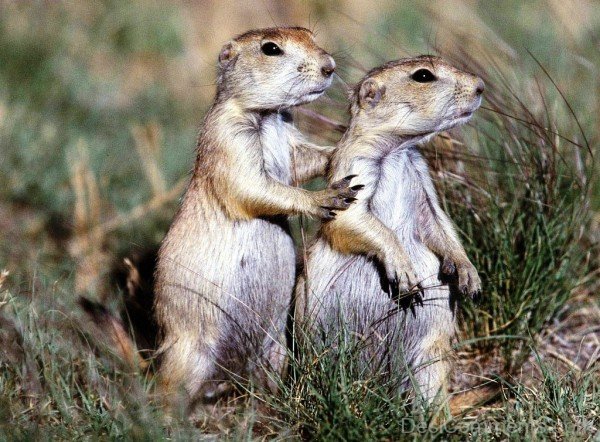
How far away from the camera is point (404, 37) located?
9.20 meters

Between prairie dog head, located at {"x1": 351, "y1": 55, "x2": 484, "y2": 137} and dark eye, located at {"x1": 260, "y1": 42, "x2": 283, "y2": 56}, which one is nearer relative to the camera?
prairie dog head, located at {"x1": 351, "y1": 55, "x2": 484, "y2": 137}

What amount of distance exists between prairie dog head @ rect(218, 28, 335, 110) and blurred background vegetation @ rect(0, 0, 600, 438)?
1.99 ft

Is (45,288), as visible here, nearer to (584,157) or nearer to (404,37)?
(584,157)

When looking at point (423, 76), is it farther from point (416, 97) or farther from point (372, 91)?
point (372, 91)

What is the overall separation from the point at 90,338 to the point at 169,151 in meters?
3.40

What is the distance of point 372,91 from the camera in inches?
155

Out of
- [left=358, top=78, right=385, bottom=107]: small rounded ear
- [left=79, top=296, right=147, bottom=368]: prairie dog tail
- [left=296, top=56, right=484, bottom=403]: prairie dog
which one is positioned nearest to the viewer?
[left=296, top=56, right=484, bottom=403]: prairie dog

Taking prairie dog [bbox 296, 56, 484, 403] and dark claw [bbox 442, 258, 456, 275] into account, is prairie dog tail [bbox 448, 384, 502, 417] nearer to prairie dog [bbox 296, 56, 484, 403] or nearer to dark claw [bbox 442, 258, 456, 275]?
prairie dog [bbox 296, 56, 484, 403]

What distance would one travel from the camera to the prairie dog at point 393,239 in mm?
3801

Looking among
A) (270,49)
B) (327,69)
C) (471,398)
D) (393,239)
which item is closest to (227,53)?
(270,49)

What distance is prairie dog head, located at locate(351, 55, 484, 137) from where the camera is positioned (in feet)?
12.5

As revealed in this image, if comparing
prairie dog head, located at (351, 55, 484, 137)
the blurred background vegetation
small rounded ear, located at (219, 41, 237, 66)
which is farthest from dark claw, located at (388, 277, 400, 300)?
small rounded ear, located at (219, 41, 237, 66)

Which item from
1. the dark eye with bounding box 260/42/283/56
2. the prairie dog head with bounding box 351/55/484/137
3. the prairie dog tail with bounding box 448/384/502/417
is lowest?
the prairie dog tail with bounding box 448/384/502/417

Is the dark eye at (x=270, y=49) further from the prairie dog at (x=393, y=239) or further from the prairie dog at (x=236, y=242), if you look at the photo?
the prairie dog at (x=393, y=239)
